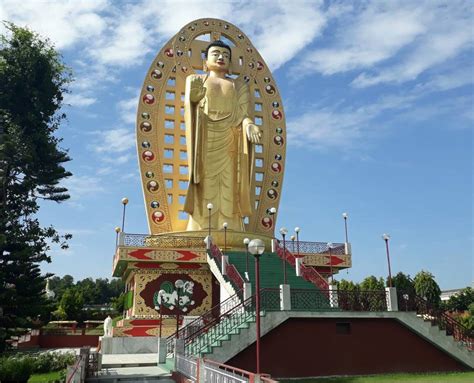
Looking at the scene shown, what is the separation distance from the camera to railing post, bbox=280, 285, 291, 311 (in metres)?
12.1

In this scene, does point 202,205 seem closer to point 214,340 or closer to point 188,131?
point 188,131

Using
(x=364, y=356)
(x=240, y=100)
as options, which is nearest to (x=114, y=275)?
(x=240, y=100)

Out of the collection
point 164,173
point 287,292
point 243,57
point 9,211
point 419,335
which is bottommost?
point 419,335

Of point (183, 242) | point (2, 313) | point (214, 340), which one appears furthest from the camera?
point (183, 242)

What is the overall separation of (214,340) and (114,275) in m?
12.1

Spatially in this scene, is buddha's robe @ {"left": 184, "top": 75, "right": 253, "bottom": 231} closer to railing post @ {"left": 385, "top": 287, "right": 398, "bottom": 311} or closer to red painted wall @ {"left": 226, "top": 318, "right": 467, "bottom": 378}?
railing post @ {"left": 385, "top": 287, "right": 398, "bottom": 311}

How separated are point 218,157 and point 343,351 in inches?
521

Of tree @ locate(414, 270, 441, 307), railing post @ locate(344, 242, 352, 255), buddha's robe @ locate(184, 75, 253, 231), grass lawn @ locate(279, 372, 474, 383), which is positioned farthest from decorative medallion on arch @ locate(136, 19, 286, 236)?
tree @ locate(414, 270, 441, 307)

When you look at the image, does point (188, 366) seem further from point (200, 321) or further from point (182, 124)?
point (182, 124)

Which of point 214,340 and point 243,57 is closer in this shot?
point 214,340

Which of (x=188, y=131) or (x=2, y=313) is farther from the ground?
(x=188, y=131)

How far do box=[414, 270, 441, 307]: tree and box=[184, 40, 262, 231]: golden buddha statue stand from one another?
21.4 meters

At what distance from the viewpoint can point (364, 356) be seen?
40.9ft

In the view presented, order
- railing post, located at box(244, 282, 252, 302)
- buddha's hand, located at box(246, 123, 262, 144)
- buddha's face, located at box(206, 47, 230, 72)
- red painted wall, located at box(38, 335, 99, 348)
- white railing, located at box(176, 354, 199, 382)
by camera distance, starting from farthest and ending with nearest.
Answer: buddha's face, located at box(206, 47, 230, 72), red painted wall, located at box(38, 335, 99, 348), buddha's hand, located at box(246, 123, 262, 144), railing post, located at box(244, 282, 252, 302), white railing, located at box(176, 354, 199, 382)
